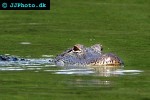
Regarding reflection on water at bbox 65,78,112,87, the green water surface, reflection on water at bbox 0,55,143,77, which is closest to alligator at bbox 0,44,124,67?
reflection on water at bbox 0,55,143,77

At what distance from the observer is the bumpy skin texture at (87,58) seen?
48.7 ft

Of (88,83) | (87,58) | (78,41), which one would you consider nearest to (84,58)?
(87,58)

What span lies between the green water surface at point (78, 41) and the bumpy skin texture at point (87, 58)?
37cm

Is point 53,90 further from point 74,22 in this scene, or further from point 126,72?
point 74,22

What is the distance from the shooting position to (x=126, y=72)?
14023 millimetres

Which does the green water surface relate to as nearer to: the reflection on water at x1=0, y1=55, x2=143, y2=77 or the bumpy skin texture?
the reflection on water at x1=0, y1=55, x2=143, y2=77

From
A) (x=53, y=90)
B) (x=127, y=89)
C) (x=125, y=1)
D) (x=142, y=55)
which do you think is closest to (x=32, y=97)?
(x=53, y=90)

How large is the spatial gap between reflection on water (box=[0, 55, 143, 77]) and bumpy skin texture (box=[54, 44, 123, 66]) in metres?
0.20

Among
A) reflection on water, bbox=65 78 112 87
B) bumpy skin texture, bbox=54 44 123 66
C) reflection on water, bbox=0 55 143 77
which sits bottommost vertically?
reflection on water, bbox=65 78 112 87

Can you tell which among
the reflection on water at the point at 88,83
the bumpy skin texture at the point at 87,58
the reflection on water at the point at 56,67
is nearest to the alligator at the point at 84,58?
the bumpy skin texture at the point at 87,58

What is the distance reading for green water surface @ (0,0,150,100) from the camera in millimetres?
11766

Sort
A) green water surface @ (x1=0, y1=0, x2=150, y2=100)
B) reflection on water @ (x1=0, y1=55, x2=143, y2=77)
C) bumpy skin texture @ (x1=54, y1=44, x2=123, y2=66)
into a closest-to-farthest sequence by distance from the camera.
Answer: green water surface @ (x1=0, y1=0, x2=150, y2=100) → reflection on water @ (x1=0, y1=55, x2=143, y2=77) → bumpy skin texture @ (x1=54, y1=44, x2=123, y2=66)

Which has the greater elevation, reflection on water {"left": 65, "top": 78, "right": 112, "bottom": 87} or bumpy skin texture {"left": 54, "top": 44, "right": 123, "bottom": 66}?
bumpy skin texture {"left": 54, "top": 44, "right": 123, "bottom": 66}

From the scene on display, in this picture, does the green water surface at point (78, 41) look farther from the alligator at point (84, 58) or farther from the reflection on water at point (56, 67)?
the alligator at point (84, 58)
